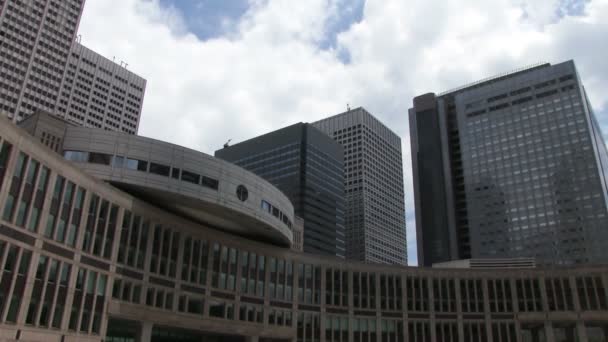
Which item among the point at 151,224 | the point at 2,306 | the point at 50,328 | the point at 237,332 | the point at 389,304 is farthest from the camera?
the point at 389,304

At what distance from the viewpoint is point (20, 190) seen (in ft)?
161

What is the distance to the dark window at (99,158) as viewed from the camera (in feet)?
208

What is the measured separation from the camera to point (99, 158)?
209ft

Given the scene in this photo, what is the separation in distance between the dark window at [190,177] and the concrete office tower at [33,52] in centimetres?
12911

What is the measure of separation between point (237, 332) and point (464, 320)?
1699 inches

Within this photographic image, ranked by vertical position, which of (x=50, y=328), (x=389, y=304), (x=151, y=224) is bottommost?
(x=50, y=328)

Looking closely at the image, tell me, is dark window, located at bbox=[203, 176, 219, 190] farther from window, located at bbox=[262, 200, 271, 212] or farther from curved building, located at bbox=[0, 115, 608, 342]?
window, located at bbox=[262, 200, 271, 212]

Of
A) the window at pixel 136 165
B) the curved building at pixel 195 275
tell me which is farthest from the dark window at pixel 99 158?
the window at pixel 136 165

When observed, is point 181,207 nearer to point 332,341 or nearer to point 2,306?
point 2,306

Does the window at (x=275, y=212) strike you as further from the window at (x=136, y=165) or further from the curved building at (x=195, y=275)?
the window at (x=136, y=165)

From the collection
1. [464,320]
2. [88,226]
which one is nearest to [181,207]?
[88,226]

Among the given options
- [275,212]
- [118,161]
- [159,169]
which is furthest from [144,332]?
[275,212]

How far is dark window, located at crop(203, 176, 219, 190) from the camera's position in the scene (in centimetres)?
6838

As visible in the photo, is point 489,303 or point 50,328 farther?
point 489,303
